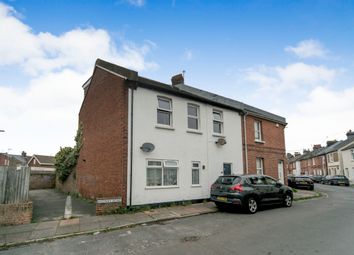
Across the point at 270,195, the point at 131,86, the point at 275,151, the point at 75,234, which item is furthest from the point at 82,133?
the point at 275,151

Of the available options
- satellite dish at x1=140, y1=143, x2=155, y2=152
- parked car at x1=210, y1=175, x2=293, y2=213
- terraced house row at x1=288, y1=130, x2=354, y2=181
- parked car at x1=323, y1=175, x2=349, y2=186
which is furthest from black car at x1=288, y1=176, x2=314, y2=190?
terraced house row at x1=288, y1=130, x2=354, y2=181

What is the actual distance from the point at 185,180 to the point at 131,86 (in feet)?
18.3

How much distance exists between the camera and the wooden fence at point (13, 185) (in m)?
9.10

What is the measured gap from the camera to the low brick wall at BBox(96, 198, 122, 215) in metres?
10.3

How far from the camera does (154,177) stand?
39.8ft

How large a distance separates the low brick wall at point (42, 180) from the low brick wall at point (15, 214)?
2139 cm

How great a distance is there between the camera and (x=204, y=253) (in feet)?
18.7

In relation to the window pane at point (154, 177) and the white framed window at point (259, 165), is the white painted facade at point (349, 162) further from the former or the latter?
the window pane at point (154, 177)

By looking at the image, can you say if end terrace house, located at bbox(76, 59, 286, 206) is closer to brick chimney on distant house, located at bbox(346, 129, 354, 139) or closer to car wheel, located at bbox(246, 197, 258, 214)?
car wheel, located at bbox(246, 197, 258, 214)

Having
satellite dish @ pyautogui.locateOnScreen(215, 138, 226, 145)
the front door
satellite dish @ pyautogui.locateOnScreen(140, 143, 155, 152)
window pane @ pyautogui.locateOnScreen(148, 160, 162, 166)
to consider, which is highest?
satellite dish @ pyautogui.locateOnScreen(215, 138, 226, 145)

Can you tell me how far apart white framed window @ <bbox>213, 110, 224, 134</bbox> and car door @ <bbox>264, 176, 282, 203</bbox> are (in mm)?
4470

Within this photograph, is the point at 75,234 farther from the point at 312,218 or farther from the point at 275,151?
the point at 275,151

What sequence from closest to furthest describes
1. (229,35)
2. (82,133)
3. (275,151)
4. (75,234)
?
(75,234), (229,35), (82,133), (275,151)

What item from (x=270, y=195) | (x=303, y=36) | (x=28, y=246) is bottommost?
(x=28, y=246)
